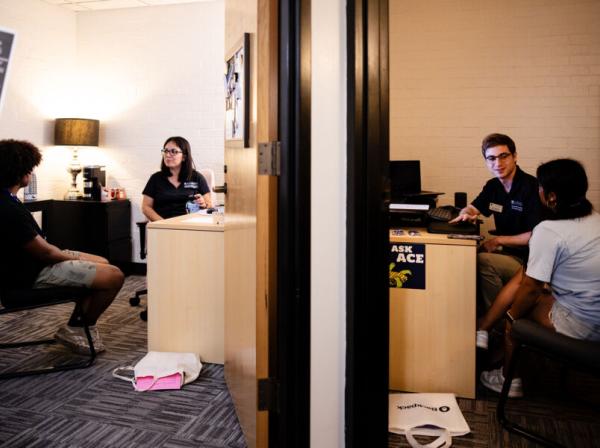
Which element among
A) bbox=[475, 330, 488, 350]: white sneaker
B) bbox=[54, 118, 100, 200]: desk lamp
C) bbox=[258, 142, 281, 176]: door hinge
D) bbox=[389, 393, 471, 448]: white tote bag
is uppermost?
bbox=[54, 118, 100, 200]: desk lamp

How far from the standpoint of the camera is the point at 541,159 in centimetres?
419

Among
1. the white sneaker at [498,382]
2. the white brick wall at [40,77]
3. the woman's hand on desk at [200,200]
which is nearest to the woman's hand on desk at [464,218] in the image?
the white sneaker at [498,382]

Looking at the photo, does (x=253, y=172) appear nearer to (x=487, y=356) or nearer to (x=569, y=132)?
(x=487, y=356)

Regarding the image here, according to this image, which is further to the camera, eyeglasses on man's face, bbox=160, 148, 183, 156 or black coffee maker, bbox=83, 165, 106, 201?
black coffee maker, bbox=83, 165, 106, 201

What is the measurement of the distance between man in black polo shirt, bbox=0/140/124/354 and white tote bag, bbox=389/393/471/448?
5.59 feet

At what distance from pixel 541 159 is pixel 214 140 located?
2.76 m

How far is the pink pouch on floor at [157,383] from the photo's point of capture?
2.70m

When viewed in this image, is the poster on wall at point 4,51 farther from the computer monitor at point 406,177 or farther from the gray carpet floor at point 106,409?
the computer monitor at point 406,177

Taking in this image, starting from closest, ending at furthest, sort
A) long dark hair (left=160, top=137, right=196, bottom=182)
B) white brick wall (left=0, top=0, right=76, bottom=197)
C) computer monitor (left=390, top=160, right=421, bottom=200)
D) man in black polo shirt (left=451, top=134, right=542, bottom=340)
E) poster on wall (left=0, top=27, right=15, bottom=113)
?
man in black polo shirt (left=451, top=134, right=542, bottom=340) < computer monitor (left=390, top=160, right=421, bottom=200) < long dark hair (left=160, top=137, right=196, bottom=182) < poster on wall (left=0, top=27, right=15, bottom=113) < white brick wall (left=0, top=0, right=76, bottom=197)

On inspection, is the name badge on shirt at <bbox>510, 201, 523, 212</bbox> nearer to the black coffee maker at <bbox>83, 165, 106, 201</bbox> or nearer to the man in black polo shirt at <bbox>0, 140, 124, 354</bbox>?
the man in black polo shirt at <bbox>0, 140, 124, 354</bbox>

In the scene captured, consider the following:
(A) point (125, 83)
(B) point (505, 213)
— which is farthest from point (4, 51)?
(B) point (505, 213)

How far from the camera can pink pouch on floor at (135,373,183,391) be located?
2699mm

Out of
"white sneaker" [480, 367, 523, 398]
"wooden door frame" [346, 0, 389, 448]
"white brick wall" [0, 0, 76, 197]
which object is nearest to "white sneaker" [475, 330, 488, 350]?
"white sneaker" [480, 367, 523, 398]

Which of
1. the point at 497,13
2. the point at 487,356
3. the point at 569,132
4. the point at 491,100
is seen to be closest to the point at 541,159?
the point at 569,132
